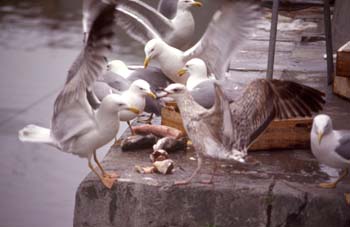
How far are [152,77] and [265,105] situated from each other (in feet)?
4.11

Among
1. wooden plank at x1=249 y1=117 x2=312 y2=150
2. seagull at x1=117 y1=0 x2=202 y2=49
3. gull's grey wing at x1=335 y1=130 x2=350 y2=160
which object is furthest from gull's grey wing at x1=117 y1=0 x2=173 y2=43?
gull's grey wing at x1=335 y1=130 x2=350 y2=160

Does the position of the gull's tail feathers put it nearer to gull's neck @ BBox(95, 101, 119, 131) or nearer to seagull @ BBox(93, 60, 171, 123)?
gull's neck @ BBox(95, 101, 119, 131)

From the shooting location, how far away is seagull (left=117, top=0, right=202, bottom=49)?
609cm

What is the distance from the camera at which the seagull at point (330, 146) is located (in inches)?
161

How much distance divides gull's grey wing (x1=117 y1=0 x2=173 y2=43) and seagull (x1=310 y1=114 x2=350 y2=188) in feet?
6.82

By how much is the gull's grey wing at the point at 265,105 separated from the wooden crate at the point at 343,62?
3.31 ft

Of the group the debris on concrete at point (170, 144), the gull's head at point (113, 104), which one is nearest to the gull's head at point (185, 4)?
the debris on concrete at point (170, 144)

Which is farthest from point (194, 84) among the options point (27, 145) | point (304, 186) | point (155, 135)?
point (27, 145)

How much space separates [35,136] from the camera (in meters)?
4.33

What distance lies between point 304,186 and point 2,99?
383cm

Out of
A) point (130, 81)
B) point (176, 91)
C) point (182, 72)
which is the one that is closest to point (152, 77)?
point (130, 81)

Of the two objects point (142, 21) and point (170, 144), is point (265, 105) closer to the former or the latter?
point (170, 144)

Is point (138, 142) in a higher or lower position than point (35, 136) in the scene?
lower

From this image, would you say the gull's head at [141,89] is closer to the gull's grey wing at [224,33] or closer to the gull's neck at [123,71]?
the gull's grey wing at [224,33]
